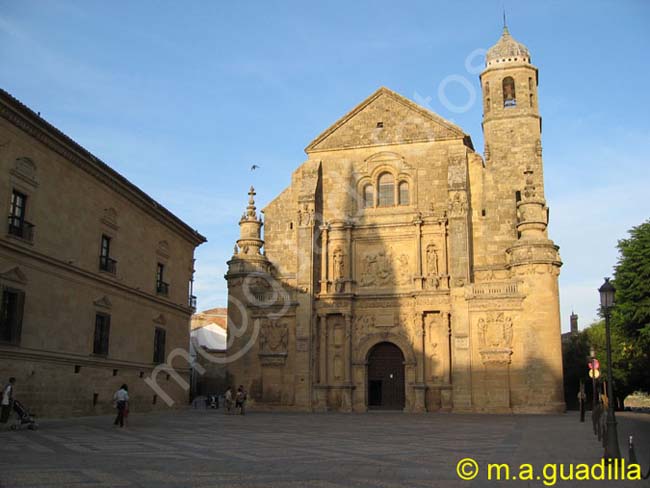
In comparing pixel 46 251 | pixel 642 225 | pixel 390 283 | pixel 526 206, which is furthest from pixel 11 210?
pixel 642 225

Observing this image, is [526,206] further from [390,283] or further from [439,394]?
[439,394]

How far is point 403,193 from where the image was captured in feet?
117

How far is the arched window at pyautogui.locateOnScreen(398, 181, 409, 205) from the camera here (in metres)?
35.4

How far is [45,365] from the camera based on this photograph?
22.0 metres

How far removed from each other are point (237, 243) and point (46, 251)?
591 inches

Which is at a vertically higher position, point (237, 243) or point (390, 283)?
point (237, 243)

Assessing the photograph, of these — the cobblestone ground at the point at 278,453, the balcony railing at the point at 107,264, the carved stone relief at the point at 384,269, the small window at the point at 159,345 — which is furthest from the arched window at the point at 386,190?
the cobblestone ground at the point at 278,453

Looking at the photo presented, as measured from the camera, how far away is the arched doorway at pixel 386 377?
33.5 metres

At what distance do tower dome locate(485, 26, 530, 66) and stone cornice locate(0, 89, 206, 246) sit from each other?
19429mm

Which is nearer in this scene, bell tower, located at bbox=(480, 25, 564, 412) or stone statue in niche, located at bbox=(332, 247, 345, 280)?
bell tower, located at bbox=(480, 25, 564, 412)

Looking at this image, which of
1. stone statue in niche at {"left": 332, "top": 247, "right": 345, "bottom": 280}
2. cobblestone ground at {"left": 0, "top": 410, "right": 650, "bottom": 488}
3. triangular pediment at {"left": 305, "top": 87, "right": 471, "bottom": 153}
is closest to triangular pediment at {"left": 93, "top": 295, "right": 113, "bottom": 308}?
cobblestone ground at {"left": 0, "top": 410, "right": 650, "bottom": 488}

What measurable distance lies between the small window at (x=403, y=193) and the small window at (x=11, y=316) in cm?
2049

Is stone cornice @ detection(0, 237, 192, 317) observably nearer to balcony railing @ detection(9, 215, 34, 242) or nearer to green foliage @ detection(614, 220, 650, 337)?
balcony railing @ detection(9, 215, 34, 242)

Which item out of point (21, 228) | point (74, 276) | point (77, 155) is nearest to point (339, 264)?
point (74, 276)
